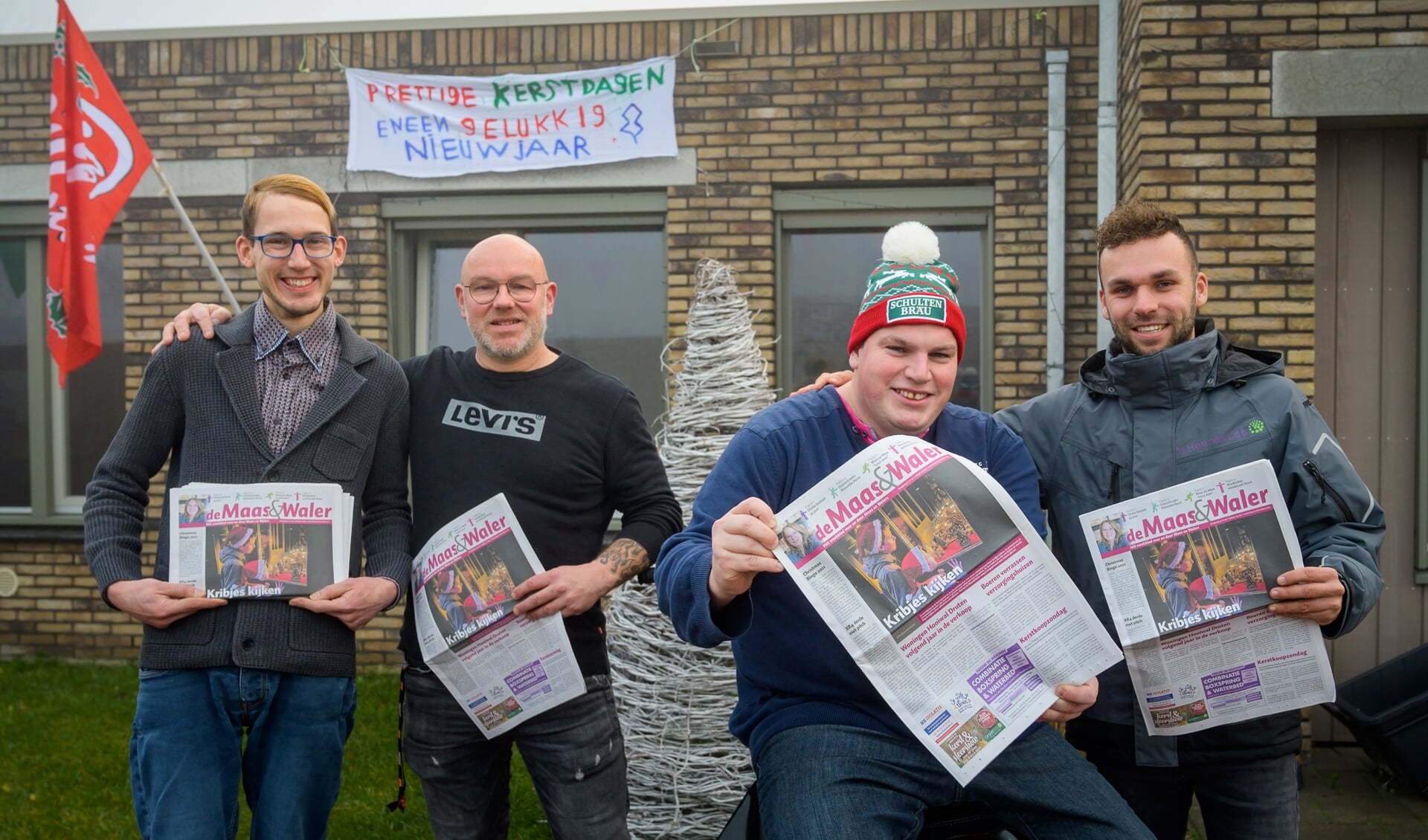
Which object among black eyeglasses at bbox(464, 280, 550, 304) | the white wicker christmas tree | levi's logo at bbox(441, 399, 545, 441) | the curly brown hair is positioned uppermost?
the curly brown hair

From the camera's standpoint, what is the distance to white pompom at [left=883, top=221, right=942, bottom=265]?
92.2 inches

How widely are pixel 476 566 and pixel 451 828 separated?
71cm

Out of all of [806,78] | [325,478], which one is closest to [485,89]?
[806,78]

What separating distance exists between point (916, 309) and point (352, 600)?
1.46 metres

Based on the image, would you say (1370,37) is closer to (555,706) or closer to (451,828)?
(555,706)

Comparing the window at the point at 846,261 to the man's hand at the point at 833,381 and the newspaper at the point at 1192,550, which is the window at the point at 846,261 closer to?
the man's hand at the point at 833,381

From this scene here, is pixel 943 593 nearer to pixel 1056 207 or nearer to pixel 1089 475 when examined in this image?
pixel 1089 475

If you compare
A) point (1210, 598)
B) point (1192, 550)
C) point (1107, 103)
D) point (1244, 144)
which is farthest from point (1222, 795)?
point (1107, 103)

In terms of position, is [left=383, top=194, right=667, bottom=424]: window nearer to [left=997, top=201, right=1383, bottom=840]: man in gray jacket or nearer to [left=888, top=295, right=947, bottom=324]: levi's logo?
[left=997, top=201, right=1383, bottom=840]: man in gray jacket

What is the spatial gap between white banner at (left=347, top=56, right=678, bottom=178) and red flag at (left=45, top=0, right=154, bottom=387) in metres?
1.30

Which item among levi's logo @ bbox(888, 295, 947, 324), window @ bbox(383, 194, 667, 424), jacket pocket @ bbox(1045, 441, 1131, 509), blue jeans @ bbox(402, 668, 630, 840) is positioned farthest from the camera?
window @ bbox(383, 194, 667, 424)

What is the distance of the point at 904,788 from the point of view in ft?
6.61

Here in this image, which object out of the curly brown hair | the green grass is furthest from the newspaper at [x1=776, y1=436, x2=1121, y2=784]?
the green grass

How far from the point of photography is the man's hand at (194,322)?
105 inches
